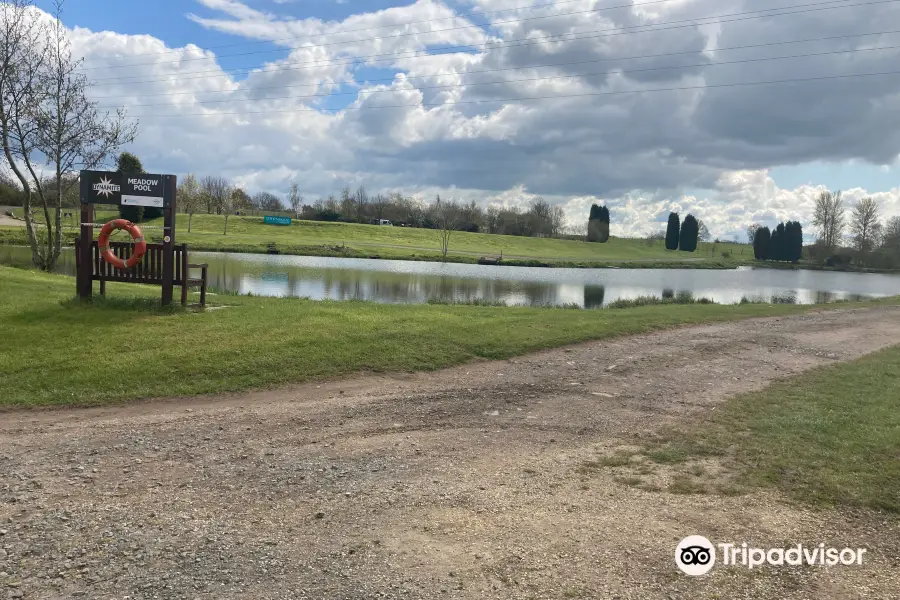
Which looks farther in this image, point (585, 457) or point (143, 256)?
point (143, 256)

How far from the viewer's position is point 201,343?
31.6ft

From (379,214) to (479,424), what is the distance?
119 m

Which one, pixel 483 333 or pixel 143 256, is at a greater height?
pixel 143 256

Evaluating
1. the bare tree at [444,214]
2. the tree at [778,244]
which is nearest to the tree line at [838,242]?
the tree at [778,244]

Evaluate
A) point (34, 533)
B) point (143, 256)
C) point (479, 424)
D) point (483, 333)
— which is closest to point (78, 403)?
point (34, 533)

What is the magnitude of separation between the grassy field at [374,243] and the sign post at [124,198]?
46288 mm

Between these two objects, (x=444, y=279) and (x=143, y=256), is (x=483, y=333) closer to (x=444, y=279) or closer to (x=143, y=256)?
(x=143, y=256)

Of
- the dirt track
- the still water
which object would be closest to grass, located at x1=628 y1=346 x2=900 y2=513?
the dirt track

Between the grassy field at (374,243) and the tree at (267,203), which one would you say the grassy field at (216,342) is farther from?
the tree at (267,203)

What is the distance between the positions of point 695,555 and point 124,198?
12.0 m

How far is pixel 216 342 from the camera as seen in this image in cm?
973

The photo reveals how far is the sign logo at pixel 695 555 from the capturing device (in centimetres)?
386

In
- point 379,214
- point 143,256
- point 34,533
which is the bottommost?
point 34,533

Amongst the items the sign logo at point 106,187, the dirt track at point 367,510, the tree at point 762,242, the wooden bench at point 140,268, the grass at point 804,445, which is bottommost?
the dirt track at point 367,510
